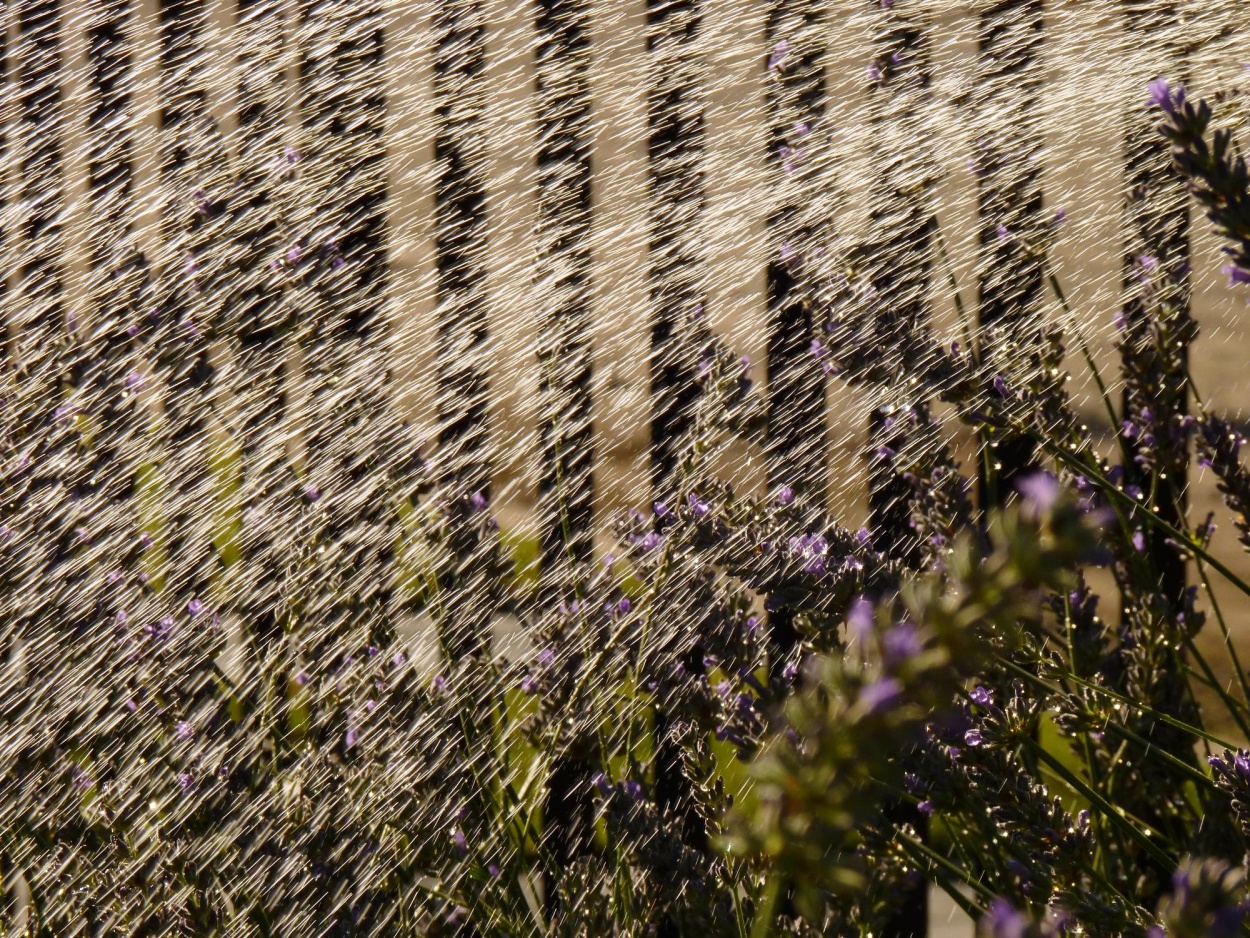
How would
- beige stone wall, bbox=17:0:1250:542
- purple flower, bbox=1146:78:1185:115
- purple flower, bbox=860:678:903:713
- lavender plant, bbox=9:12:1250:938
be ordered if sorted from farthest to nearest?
beige stone wall, bbox=17:0:1250:542
lavender plant, bbox=9:12:1250:938
purple flower, bbox=1146:78:1185:115
purple flower, bbox=860:678:903:713

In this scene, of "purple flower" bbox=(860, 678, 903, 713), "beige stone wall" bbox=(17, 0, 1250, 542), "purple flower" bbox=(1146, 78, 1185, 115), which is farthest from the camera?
"beige stone wall" bbox=(17, 0, 1250, 542)

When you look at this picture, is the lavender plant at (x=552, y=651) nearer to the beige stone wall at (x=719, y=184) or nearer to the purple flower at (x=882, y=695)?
the beige stone wall at (x=719, y=184)

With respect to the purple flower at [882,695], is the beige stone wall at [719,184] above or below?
below

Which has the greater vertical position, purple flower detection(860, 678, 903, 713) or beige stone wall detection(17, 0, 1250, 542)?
purple flower detection(860, 678, 903, 713)

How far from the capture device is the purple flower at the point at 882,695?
18cm

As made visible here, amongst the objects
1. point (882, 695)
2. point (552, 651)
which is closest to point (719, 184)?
point (552, 651)

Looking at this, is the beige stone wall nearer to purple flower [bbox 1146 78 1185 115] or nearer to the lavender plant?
the lavender plant

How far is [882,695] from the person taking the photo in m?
0.18

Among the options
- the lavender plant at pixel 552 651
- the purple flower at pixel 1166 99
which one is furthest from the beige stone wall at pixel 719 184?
the purple flower at pixel 1166 99

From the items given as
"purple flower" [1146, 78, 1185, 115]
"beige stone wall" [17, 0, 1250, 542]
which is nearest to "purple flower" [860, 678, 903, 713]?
"purple flower" [1146, 78, 1185, 115]

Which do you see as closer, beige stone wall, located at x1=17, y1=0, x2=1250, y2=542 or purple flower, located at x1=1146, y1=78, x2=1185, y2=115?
purple flower, located at x1=1146, y1=78, x2=1185, y2=115

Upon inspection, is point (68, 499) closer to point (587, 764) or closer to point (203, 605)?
point (203, 605)

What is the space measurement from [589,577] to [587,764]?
0.21 meters

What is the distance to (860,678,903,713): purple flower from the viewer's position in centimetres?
18
